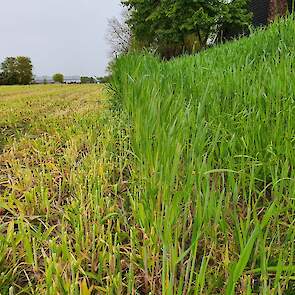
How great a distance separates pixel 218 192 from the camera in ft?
3.92

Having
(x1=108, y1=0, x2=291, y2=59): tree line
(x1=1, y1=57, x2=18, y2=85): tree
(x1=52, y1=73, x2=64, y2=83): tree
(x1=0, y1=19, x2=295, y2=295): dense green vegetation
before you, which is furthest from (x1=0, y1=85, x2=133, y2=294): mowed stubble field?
(x1=52, y1=73, x2=64, y2=83): tree

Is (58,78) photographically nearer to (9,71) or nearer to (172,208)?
(9,71)

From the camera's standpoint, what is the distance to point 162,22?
19578 millimetres

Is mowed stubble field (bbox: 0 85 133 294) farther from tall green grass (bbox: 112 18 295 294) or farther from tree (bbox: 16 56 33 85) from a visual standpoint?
tree (bbox: 16 56 33 85)

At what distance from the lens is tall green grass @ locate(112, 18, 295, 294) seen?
86 cm

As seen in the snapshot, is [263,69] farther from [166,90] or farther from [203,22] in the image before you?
[203,22]

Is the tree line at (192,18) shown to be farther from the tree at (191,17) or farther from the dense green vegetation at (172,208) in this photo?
the dense green vegetation at (172,208)

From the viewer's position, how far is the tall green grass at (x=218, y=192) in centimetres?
86

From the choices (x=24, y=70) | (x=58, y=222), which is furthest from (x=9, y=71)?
(x=58, y=222)

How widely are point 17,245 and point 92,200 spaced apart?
0.28 m

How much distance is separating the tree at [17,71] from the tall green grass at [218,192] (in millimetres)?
33780

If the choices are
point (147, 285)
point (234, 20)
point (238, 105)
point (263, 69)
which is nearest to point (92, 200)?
point (147, 285)

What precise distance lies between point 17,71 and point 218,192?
35578 mm

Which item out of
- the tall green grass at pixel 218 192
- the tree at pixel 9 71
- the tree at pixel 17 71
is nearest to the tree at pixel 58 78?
the tree at pixel 17 71
